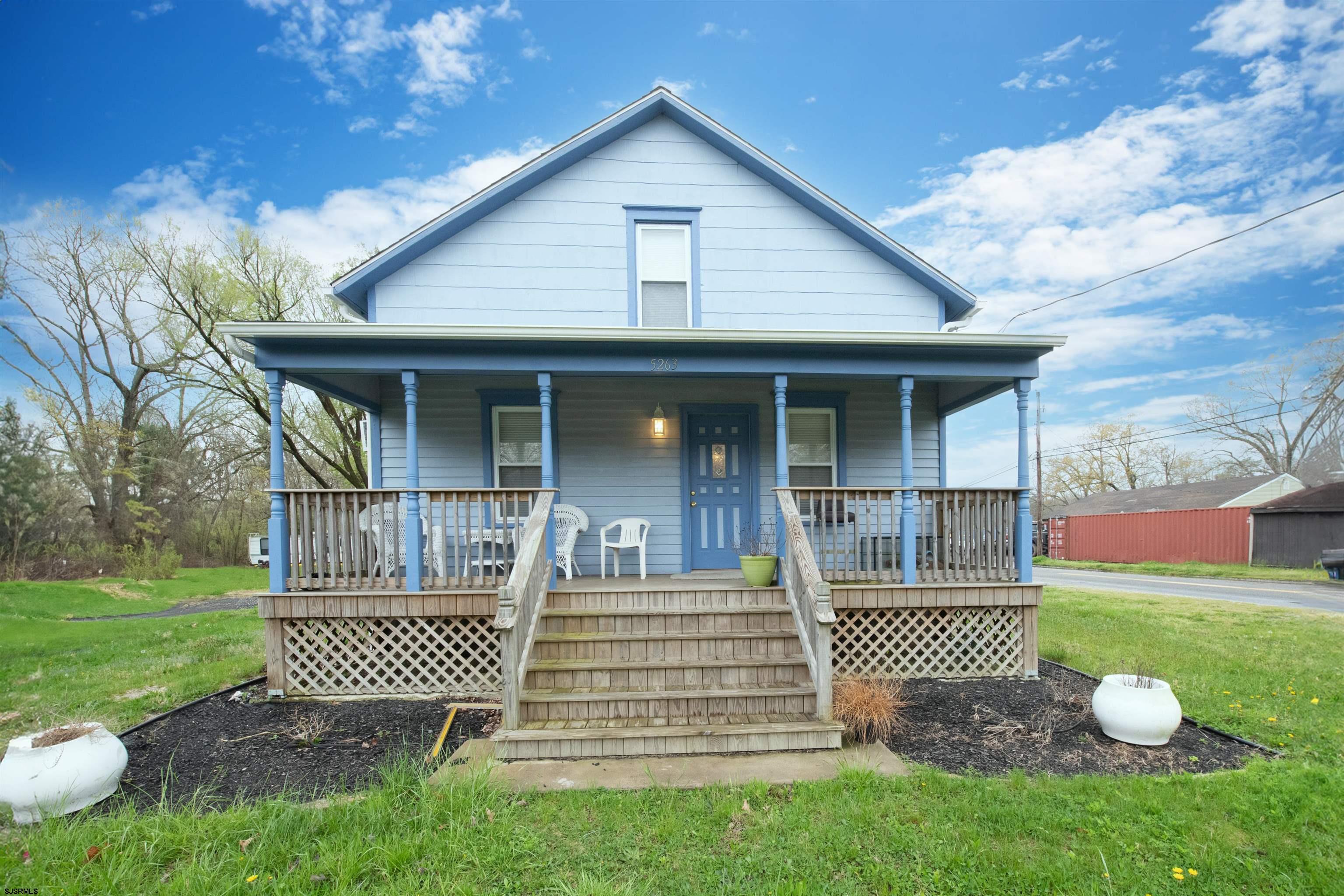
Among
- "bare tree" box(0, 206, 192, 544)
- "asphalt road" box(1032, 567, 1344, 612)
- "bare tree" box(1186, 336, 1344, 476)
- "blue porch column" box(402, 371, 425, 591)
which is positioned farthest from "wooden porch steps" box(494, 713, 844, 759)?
"bare tree" box(1186, 336, 1344, 476)

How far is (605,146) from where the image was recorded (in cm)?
790

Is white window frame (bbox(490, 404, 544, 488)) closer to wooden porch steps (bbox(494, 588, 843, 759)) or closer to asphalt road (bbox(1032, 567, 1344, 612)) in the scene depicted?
wooden porch steps (bbox(494, 588, 843, 759))

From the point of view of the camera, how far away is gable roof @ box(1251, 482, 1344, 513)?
1791cm

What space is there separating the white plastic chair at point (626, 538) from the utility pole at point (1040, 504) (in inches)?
1187

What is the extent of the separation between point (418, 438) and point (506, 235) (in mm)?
2913

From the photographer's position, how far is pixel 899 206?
2825 centimetres

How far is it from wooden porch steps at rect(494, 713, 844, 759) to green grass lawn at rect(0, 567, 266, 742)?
3.56 meters

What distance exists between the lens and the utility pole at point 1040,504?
30.9 metres

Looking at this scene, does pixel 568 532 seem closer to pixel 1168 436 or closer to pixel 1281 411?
pixel 1281 411

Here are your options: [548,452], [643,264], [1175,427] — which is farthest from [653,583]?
[1175,427]

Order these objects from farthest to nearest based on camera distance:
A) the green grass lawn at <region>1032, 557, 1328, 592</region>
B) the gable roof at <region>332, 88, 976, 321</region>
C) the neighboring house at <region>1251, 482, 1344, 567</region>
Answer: the neighboring house at <region>1251, 482, 1344, 567</region>, the green grass lawn at <region>1032, 557, 1328, 592</region>, the gable roof at <region>332, 88, 976, 321</region>

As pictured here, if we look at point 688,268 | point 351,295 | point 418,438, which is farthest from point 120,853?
point 688,268

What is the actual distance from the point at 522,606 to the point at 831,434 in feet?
17.0

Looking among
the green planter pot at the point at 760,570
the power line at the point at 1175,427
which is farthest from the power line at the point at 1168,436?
the green planter pot at the point at 760,570
